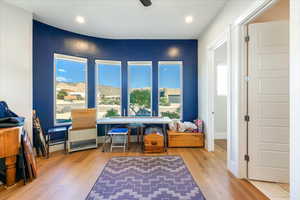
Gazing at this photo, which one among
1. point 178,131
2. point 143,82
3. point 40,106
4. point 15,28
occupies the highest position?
point 15,28

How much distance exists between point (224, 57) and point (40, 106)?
542 centimetres

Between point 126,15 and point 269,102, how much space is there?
10.1ft

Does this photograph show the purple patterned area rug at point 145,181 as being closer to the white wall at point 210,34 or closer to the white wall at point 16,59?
the white wall at point 210,34

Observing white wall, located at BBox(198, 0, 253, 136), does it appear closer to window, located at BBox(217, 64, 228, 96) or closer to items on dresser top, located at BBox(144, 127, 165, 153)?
window, located at BBox(217, 64, 228, 96)

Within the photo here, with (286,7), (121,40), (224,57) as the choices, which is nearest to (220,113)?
(224,57)

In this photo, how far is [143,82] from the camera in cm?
448

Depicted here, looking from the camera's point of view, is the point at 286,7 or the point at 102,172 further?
the point at 102,172

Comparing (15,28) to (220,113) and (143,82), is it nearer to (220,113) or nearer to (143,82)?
(143,82)

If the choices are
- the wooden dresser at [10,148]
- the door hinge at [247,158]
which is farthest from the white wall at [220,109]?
the wooden dresser at [10,148]

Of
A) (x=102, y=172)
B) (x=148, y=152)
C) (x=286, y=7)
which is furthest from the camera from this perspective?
(x=148, y=152)

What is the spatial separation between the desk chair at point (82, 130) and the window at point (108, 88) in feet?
2.31

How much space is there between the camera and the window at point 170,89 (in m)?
4.46
